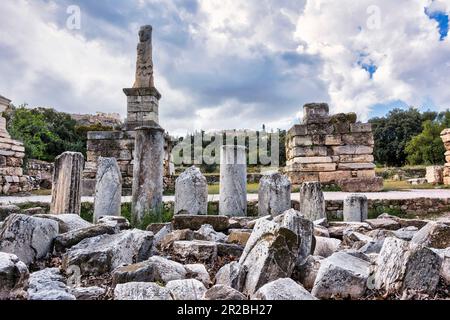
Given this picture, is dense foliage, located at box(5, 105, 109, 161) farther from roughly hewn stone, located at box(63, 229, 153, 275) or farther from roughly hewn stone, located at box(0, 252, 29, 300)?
roughly hewn stone, located at box(0, 252, 29, 300)

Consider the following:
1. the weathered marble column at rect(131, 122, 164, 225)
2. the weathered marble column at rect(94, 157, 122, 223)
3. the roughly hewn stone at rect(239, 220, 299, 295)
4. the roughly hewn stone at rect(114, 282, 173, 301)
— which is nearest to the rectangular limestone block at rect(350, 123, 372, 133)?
the weathered marble column at rect(131, 122, 164, 225)

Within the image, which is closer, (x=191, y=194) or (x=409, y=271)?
(x=409, y=271)

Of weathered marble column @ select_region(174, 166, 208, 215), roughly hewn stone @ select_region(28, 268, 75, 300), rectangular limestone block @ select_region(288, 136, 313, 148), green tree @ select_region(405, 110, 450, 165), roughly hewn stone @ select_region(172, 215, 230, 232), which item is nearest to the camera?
roughly hewn stone @ select_region(28, 268, 75, 300)

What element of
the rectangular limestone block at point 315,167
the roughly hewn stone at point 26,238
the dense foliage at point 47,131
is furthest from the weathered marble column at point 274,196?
the dense foliage at point 47,131

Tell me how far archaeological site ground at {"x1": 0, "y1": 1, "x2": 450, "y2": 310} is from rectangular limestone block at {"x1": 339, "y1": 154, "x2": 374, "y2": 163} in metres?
0.03

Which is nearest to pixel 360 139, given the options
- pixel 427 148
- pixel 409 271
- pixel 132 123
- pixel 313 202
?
pixel 313 202

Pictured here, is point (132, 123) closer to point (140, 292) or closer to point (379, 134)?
point (140, 292)

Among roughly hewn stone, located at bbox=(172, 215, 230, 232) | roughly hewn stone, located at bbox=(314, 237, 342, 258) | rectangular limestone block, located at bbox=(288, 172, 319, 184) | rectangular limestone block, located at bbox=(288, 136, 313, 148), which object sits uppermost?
rectangular limestone block, located at bbox=(288, 136, 313, 148)

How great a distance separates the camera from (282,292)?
91.1 inches

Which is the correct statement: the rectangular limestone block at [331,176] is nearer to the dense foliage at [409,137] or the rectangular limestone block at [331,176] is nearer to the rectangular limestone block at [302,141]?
the rectangular limestone block at [302,141]

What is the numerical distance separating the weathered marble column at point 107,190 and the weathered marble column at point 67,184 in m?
0.36

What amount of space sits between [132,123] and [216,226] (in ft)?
26.4

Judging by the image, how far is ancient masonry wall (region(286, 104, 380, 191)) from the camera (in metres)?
11.9
